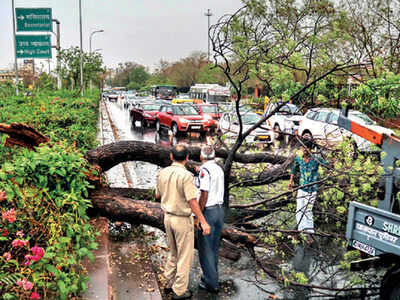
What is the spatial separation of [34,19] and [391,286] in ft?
68.1

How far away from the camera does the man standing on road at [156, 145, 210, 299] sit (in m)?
4.20

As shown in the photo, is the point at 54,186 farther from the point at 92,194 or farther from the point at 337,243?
the point at 337,243

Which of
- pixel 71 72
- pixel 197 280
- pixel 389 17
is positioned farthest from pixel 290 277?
pixel 71 72

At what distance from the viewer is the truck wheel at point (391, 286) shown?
3873 mm

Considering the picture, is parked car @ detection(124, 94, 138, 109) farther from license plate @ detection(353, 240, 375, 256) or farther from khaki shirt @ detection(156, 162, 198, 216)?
license plate @ detection(353, 240, 375, 256)

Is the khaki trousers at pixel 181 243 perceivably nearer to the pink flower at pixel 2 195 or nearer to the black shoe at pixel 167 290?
the black shoe at pixel 167 290

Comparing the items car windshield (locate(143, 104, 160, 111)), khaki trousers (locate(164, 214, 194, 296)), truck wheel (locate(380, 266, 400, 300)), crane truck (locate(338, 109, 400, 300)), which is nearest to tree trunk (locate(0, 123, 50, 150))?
khaki trousers (locate(164, 214, 194, 296))

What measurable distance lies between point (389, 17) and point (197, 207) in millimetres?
15444

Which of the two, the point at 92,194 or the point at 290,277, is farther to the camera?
the point at 92,194

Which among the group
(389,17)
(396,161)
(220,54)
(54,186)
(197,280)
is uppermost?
(389,17)

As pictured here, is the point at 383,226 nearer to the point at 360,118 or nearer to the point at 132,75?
the point at 360,118

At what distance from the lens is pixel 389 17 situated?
639 inches

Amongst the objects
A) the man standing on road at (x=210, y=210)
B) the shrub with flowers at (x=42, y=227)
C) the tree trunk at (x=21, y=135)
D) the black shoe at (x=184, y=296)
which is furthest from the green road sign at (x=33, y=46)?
the black shoe at (x=184, y=296)

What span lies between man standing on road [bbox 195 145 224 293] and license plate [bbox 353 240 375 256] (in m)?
1.45
